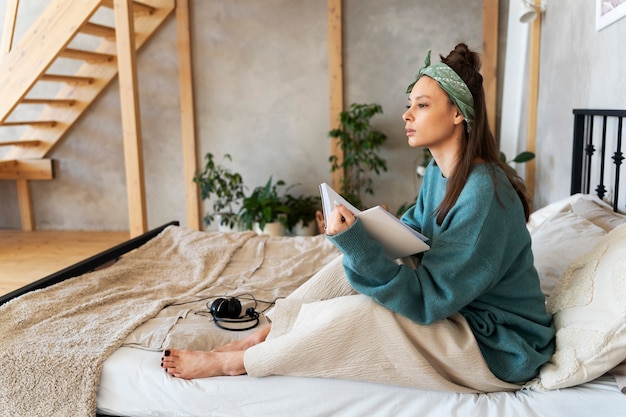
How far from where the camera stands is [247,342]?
179cm

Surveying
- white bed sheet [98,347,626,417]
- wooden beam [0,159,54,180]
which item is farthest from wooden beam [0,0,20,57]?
white bed sheet [98,347,626,417]

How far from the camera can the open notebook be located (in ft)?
4.71

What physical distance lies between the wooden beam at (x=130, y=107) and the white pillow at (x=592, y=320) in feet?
9.92

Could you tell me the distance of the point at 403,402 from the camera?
1.52 m

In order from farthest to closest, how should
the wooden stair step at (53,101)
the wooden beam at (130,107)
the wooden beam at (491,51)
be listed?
the wooden stair step at (53,101)
the wooden beam at (491,51)
the wooden beam at (130,107)

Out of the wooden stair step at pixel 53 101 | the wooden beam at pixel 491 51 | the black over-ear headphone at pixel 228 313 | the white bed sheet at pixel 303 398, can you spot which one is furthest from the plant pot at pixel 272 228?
the white bed sheet at pixel 303 398

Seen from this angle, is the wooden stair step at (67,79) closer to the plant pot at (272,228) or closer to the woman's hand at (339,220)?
the plant pot at (272,228)

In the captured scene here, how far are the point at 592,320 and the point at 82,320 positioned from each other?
152 centimetres

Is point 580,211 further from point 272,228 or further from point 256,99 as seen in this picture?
point 256,99

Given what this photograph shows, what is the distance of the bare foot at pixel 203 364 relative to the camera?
1643 millimetres

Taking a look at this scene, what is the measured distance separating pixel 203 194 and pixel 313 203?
912 millimetres

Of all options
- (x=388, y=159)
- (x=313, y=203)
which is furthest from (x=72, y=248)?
(x=388, y=159)

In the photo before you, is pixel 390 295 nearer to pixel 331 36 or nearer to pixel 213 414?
pixel 213 414

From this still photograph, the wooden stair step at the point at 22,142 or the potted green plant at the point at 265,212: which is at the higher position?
the wooden stair step at the point at 22,142
